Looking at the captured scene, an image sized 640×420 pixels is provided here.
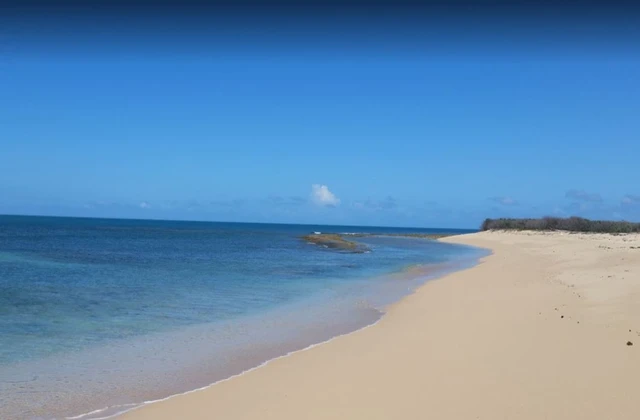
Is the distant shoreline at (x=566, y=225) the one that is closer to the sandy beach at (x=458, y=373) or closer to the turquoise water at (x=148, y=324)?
the turquoise water at (x=148, y=324)

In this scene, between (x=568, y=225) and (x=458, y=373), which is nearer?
(x=458, y=373)

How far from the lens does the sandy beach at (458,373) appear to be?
7.53m

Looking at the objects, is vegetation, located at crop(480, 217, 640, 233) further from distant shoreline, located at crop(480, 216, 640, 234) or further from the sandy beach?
the sandy beach

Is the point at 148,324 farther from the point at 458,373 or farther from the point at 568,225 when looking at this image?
the point at 568,225

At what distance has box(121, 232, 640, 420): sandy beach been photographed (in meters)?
7.53

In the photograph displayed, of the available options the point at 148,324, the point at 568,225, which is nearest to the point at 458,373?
the point at 148,324

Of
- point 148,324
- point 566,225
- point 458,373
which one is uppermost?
point 566,225

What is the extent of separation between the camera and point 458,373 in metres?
9.12

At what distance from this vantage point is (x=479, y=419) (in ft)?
23.1

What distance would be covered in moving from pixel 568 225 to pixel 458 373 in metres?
95.3

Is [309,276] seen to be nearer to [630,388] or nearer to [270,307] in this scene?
[270,307]

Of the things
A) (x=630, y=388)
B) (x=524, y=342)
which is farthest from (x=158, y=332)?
(x=630, y=388)

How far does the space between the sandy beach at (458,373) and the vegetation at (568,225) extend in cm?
8193

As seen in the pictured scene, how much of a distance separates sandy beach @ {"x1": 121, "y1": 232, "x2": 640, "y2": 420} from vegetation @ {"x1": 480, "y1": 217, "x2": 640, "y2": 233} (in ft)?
269
